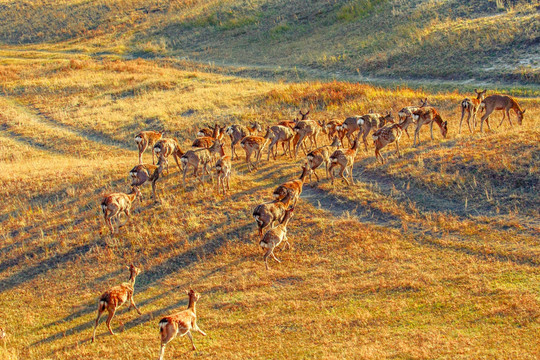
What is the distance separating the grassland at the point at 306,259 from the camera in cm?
1194

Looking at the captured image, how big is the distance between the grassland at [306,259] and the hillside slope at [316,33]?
11.6m

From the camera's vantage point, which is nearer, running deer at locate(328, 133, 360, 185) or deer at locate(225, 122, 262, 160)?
running deer at locate(328, 133, 360, 185)

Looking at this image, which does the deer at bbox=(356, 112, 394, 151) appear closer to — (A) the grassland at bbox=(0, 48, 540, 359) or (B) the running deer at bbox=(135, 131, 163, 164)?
(A) the grassland at bbox=(0, 48, 540, 359)

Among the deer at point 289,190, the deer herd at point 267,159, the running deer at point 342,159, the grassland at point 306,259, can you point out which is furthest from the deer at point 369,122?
the deer at point 289,190

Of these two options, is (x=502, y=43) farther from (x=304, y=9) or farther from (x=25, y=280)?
(x=25, y=280)

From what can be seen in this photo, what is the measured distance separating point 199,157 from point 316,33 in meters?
36.1

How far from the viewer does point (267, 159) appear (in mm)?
23750

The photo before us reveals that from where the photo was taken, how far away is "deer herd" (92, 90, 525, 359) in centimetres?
1301

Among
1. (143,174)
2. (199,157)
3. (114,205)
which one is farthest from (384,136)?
(114,205)

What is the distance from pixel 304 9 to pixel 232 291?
1970 inches

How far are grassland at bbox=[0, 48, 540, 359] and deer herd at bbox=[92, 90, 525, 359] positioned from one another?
2.23 feet

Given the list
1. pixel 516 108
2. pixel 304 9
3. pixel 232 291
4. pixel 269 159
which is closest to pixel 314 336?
Answer: pixel 232 291

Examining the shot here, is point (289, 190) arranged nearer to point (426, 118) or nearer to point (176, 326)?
point (176, 326)

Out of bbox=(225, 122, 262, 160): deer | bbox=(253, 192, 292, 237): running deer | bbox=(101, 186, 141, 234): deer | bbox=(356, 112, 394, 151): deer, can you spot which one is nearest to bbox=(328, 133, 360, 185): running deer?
bbox=(253, 192, 292, 237): running deer
